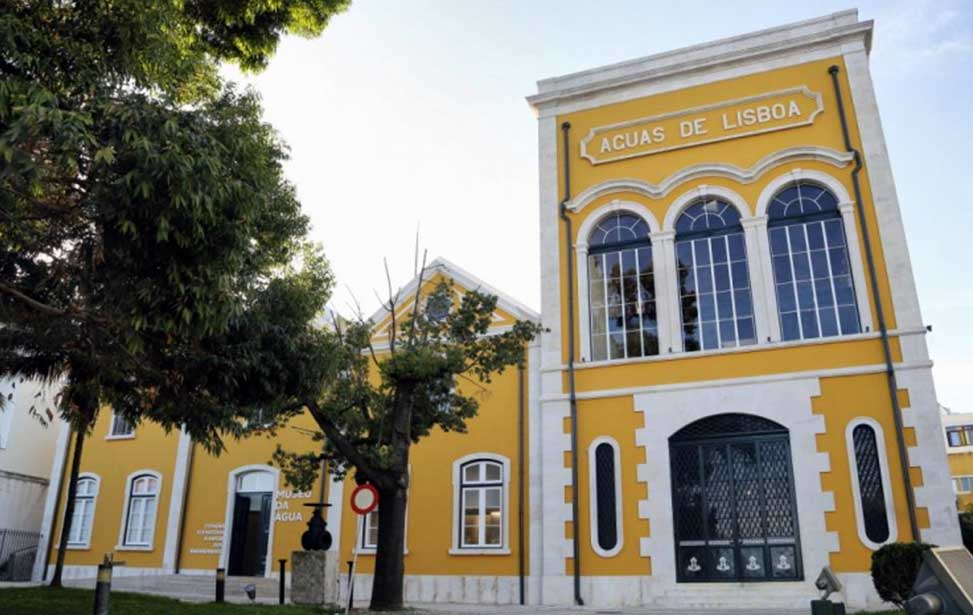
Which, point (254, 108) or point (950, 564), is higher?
point (254, 108)

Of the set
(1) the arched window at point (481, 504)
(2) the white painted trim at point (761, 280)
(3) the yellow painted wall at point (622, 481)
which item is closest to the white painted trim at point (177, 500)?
(1) the arched window at point (481, 504)

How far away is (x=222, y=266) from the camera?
23.3 feet

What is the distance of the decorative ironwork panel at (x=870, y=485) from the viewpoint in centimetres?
1243

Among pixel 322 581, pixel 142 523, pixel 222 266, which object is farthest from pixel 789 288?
pixel 142 523

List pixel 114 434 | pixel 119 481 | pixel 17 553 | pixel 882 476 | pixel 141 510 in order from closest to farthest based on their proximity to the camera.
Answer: pixel 882 476 → pixel 141 510 → pixel 119 481 → pixel 114 434 → pixel 17 553

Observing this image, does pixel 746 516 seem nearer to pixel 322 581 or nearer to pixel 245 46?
pixel 322 581

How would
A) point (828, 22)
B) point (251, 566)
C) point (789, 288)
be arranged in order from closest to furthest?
point (789, 288)
point (828, 22)
point (251, 566)

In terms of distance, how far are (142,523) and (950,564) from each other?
2093 cm

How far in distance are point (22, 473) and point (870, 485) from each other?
23555mm

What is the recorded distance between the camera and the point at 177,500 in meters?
20.2

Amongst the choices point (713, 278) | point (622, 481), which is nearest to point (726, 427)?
point (622, 481)

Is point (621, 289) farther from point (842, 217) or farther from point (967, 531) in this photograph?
point (967, 531)

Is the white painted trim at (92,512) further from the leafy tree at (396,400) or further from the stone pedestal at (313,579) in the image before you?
the stone pedestal at (313,579)

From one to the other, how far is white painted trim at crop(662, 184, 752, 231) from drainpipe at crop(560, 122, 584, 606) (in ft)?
6.65
